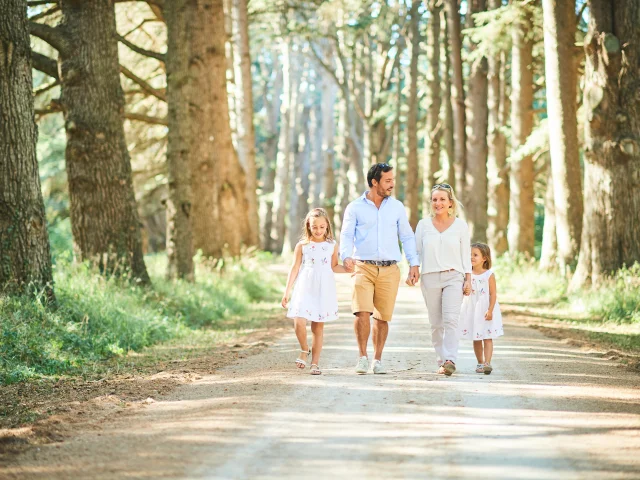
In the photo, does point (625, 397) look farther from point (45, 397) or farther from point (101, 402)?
point (45, 397)

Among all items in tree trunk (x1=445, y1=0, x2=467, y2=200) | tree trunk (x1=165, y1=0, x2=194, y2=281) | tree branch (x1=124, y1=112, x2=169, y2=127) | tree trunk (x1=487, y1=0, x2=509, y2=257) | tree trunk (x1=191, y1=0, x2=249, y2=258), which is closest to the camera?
tree trunk (x1=165, y1=0, x2=194, y2=281)

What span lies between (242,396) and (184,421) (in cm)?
109

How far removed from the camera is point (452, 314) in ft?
31.1

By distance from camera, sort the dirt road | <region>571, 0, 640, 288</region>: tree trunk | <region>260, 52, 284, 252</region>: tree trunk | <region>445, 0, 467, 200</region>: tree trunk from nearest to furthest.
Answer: the dirt road, <region>571, 0, 640, 288</region>: tree trunk, <region>445, 0, 467, 200</region>: tree trunk, <region>260, 52, 284, 252</region>: tree trunk

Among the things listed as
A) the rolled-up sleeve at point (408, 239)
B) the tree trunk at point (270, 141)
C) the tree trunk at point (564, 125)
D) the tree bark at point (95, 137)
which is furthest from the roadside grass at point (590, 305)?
the tree trunk at point (270, 141)

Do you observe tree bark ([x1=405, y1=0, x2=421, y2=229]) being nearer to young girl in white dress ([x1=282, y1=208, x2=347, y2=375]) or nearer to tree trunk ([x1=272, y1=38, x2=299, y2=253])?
tree trunk ([x1=272, y1=38, x2=299, y2=253])

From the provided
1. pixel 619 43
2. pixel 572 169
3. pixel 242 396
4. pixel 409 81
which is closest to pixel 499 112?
pixel 409 81

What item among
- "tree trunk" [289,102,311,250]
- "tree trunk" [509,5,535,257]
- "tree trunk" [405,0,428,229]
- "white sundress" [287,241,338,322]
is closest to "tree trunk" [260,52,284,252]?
"tree trunk" [289,102,311,250]

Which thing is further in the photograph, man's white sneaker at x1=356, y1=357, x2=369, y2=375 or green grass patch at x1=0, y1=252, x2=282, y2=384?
green grass patch at x1=0, y1=252, x2=282, y2=384

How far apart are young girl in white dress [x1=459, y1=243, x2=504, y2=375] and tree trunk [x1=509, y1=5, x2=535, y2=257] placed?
1422cm

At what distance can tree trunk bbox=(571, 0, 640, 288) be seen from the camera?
1653cm

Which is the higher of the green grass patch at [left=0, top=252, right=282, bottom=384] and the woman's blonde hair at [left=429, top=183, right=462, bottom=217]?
the woman's blonde hair at [left=429, top=183, right=462, bottom=217]

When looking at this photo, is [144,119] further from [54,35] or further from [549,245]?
[549,245]

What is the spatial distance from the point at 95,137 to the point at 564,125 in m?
9.99
